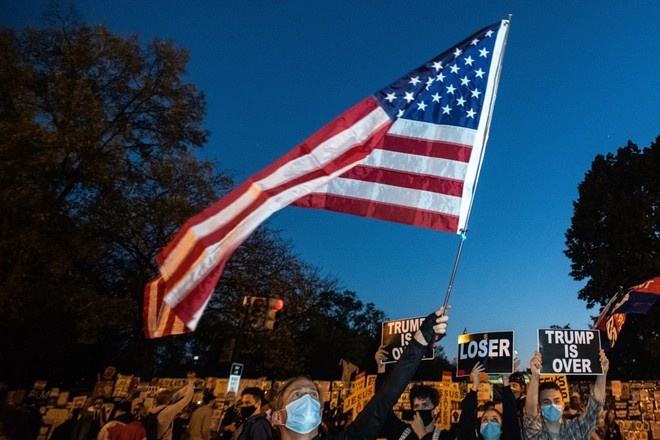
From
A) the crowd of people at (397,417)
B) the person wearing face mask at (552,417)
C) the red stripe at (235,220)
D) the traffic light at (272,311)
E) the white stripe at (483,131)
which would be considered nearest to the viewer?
the crowd of people at (397,417)

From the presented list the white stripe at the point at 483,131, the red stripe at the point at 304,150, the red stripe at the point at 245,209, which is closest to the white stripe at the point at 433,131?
the white stripe at the point at 483,131

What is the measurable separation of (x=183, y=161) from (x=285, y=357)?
37.6ft

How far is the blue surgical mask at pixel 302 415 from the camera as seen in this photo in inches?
130

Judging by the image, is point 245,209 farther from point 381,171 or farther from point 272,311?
point 272,311

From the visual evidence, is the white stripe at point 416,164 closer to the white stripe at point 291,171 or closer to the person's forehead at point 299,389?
the white stripe at point 291,171

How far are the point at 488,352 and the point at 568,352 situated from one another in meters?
1.88

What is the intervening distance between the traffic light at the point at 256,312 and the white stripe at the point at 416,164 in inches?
307

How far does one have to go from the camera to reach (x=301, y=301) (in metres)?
25.9

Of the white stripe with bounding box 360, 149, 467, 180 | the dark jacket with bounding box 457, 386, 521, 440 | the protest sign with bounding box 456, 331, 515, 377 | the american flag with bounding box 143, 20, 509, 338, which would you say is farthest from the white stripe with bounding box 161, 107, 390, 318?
the protest sign with bounding box 456, 331, 515, 377

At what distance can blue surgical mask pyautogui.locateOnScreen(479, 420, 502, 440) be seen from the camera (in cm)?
512

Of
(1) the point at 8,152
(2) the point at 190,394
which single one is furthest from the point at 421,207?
(1) the point at 8,152

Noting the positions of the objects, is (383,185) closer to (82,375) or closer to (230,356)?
(230,356)

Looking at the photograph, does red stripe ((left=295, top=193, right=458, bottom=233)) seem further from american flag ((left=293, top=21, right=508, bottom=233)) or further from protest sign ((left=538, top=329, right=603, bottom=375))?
protest sign ((left=538, top=329, right=603, bottom=375))

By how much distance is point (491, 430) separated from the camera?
5133mm
